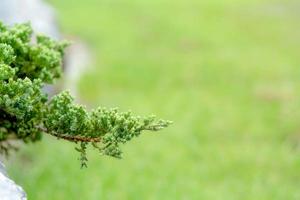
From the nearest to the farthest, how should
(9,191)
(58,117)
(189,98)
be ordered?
(9,191) → (58,117) → (189,98)

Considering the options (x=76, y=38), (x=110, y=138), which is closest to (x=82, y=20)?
(x=76, y=38)

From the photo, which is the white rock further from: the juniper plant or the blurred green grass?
the blurred green grass

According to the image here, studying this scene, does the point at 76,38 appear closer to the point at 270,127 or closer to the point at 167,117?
the point at 167,117

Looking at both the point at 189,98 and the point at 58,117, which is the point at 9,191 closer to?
the point at 58,117

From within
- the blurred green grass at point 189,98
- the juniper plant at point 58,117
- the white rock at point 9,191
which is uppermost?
the blurred green grass at point 189,98

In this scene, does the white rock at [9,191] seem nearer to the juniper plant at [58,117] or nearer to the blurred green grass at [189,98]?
the juniper plant at [58,117]

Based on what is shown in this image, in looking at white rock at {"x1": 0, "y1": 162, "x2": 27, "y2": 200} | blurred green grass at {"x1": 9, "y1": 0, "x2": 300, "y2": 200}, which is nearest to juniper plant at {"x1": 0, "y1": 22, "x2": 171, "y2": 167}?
white rock at {"x1": 0, "y1": 162, "x2": 27, "y2": 200}

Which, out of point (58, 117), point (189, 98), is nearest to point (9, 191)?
point (58, 117)

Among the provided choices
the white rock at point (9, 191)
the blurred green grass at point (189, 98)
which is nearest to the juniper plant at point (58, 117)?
the white rock at point (9, 191)
